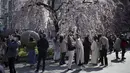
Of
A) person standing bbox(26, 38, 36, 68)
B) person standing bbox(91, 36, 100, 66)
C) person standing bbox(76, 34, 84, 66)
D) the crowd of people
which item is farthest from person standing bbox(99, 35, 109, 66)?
person standing bbox(26, 38, 36, 68)

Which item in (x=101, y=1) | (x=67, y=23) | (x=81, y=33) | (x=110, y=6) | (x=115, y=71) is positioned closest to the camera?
(x=115, y=71)

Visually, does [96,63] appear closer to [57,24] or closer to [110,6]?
[57,24]

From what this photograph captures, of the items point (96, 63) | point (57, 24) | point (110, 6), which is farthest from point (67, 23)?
point (110, 6)

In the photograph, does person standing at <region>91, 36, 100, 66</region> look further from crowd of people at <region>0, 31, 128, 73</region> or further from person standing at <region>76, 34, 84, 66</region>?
person standing at <region>76, 34, 84, 66</region>

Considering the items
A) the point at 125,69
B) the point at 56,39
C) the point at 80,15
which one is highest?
the point at 80,15

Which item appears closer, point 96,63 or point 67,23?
point 96,63

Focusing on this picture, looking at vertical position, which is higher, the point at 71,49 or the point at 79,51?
the point at 71,49

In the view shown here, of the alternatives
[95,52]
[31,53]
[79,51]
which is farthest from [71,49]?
[95,52]

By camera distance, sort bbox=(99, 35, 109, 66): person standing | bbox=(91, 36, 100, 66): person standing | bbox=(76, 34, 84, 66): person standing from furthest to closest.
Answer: bbox=(91, 36, 100, 66): person standing → bbox=(99, 35, 109, 66): person standing → bbox=(76, 34, 84, 66): person standing

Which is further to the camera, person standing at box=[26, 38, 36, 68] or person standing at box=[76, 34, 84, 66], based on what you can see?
person standing at box=[26, 38, 36, 68]

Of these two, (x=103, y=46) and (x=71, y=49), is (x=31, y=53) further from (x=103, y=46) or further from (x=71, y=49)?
(x=103, y=46)

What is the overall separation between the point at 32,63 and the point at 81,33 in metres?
6.98

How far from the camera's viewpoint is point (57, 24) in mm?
18609

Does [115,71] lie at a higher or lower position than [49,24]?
lower
